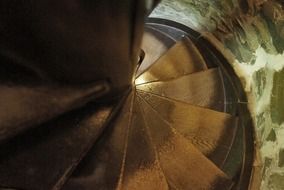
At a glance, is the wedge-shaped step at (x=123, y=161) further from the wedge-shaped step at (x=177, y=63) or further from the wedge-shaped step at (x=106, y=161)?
the wedge-shaped step at (x=177, y=63)

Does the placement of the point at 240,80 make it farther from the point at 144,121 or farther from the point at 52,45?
the point at 52,45

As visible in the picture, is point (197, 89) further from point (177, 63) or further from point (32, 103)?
point (32, 103)

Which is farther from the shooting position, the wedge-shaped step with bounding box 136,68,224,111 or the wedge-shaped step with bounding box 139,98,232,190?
the wedge-shaped step with bounding box 136,68,224,111

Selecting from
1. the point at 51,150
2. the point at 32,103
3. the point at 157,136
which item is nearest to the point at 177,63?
the point at 157,136

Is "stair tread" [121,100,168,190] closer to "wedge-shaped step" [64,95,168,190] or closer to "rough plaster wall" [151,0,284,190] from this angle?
"wedge-shaped step" [64,95,168,190]

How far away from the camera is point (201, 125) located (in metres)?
1.79

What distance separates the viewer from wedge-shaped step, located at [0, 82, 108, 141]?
0.82 meters

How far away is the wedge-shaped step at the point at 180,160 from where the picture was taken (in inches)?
62.7

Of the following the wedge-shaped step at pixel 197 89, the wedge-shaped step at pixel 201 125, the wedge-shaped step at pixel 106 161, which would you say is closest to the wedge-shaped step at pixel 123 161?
the wedge-shaped step at pixel 106 161

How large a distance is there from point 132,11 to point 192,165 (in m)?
0.94

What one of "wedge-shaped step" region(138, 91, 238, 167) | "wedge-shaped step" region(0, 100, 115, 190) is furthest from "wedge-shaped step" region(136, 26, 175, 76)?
"wedge-shaped step" region(0, 100, 115, 190)

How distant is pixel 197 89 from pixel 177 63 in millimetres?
172

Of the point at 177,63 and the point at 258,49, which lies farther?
the point at 177,63

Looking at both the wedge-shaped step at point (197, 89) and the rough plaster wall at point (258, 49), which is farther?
the wedge-shaped step at point (197, 89)
